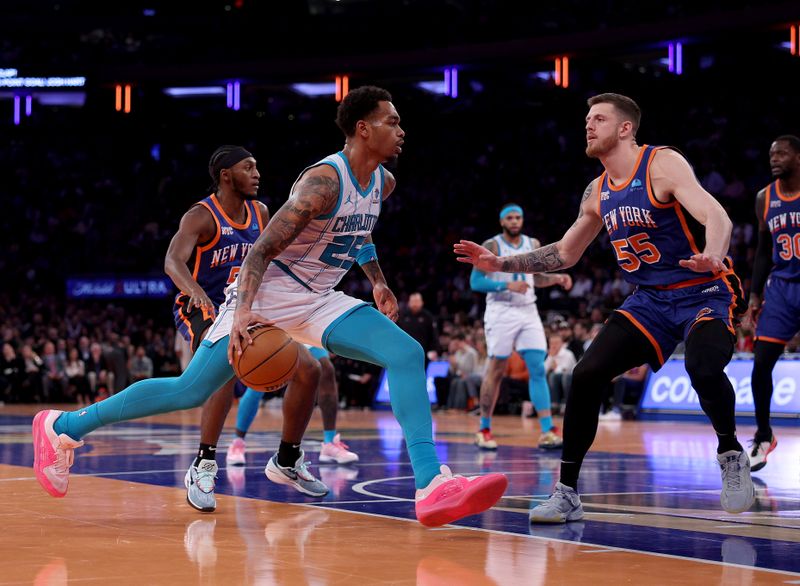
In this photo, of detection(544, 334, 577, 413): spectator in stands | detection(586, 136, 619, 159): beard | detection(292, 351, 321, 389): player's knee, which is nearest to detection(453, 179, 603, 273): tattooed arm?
detection(586, 136, 619, 159): beard

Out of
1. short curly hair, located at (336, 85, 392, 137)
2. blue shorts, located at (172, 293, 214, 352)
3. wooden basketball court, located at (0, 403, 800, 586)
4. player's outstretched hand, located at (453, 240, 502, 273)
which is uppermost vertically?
short curly hair, located at (336, 85, 392, 137)

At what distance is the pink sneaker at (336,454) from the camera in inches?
338

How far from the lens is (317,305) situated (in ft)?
17.9

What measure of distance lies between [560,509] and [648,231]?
57.6 inches

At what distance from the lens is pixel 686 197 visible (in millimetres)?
5414

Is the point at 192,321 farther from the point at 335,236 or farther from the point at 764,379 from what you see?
the point at 764,379

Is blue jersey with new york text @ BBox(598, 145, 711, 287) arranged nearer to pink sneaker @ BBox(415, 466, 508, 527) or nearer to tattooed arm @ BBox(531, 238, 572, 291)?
pink sneaker @ BBox(415, 466, 508, 527)

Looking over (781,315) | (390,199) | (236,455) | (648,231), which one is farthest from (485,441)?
(390,199)

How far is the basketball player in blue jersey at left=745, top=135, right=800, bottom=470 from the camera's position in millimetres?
8016

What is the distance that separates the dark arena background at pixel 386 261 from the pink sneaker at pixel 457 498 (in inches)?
5.3

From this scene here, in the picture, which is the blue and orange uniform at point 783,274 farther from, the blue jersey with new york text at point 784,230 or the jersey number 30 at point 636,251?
A: the jersey number 30 at point 636,251

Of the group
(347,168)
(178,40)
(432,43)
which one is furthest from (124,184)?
(347,168)

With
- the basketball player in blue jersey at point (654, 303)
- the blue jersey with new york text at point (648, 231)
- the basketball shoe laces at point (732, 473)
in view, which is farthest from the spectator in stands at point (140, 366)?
the basketball shoe laces at point (732, 473)

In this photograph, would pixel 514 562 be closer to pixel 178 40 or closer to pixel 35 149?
pixel 178 40
